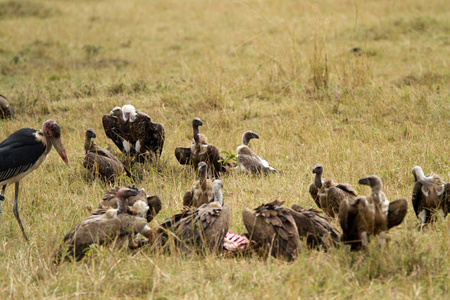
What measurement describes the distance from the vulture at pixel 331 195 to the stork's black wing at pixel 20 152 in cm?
296

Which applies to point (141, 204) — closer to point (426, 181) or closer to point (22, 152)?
point (22, 152)

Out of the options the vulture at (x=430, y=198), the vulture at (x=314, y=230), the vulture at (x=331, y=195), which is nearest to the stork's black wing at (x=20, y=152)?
the vulture at (x=314, y=230)

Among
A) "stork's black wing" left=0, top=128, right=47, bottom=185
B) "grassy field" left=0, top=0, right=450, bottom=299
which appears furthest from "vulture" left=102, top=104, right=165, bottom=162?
"stork's black wing" left=0, top=128, right=47, bottom=185

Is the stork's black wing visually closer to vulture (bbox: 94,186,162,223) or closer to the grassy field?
the grassy field

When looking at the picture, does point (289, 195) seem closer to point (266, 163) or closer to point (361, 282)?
point (266, 163)

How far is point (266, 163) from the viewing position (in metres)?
6.39

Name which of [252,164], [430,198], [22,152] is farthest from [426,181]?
[22,152]

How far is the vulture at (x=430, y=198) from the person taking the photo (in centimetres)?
446

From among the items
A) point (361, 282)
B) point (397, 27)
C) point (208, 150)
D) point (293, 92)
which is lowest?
point (361, 282)

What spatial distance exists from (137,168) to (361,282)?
3829 mm

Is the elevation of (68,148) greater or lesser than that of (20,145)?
lesser

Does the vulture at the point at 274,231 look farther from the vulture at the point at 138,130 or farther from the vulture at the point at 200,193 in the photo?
the vulture at the point at 138,130

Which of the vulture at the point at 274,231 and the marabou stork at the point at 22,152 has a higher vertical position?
the marabou stork at the point at 22,152

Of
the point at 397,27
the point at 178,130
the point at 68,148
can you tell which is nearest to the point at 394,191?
the point at 178,130
